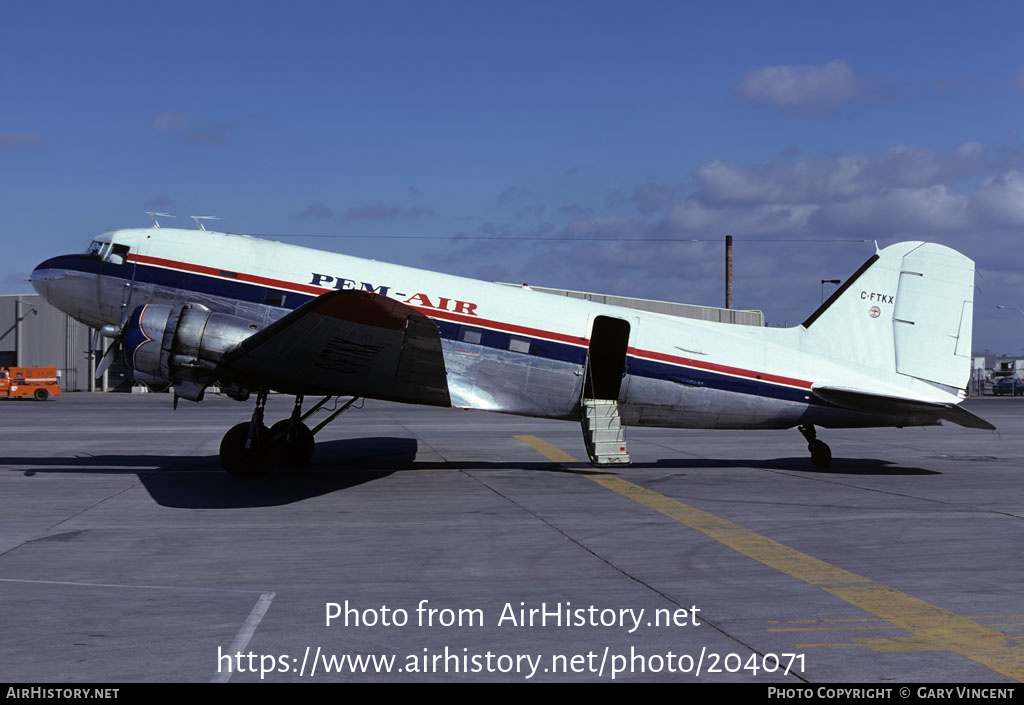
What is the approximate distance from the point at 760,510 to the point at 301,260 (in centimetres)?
949

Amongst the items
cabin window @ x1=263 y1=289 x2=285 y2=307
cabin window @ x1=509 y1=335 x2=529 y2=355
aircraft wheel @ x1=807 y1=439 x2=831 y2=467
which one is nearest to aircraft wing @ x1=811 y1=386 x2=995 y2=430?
aircraft wheel @ x1=807 y1=439 x2=831 y2=467

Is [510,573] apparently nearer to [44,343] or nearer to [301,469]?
[301,469]

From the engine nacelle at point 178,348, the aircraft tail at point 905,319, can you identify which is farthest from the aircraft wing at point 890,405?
the engine nacelle at point 178,348

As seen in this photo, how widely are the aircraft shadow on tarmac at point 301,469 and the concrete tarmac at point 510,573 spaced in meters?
0.12

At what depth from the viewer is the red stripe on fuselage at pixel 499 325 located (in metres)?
16.4

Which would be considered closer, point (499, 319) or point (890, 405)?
point (499, 319)

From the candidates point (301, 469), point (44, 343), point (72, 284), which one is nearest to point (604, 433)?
point (301, 469)

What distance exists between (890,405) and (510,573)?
11.0 metres

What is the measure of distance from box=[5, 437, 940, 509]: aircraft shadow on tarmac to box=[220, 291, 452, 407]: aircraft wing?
1.80m

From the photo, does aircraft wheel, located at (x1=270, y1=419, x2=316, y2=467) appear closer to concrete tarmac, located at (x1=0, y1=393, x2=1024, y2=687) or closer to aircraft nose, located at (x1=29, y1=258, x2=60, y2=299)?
concrete tarmac, located at (x1=0, y1=393, x2=1024, y2=687)

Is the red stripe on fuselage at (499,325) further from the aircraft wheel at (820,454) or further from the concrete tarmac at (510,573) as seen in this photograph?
the concrete tarmac at (510,573)

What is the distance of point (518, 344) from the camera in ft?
54.7
